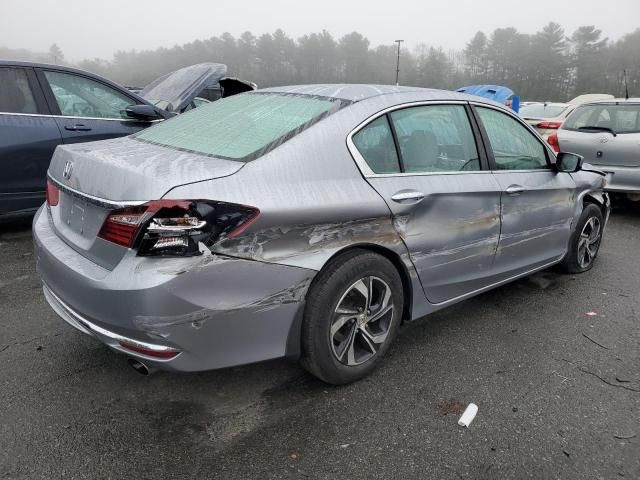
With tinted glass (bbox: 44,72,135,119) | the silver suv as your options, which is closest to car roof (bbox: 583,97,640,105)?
the silver suv

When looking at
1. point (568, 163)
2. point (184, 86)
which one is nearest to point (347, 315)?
point (568, 163)

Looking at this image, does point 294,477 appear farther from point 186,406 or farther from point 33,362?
point 33,362

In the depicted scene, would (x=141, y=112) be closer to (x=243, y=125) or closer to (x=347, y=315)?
(x=243, y=125)

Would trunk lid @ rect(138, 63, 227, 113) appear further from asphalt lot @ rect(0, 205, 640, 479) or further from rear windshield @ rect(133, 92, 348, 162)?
asphalt lot @ rect(0, 205, 640, 479)

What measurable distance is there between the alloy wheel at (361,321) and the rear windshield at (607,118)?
17.8 feet

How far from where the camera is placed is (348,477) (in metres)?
2.01

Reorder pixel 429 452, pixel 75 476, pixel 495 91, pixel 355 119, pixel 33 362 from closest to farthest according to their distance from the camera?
pixel 75 476, pixel 429 452, pixel 355 119, pixel 33 362, pixel 495 91

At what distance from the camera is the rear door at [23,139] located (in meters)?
4.57

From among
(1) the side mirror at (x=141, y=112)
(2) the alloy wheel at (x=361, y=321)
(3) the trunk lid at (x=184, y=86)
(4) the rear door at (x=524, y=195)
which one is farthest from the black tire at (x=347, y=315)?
(3) the trunk lid at (x=184, y=86)

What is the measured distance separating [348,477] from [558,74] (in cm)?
7636

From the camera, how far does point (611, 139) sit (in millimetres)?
6453

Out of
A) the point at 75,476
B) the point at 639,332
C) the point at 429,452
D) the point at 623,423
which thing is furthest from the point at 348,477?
the point at 639,332

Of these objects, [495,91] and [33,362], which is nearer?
[33,362]

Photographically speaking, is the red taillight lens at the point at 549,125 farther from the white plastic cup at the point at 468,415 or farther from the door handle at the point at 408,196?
the white plastic cup at the point at 468,415
